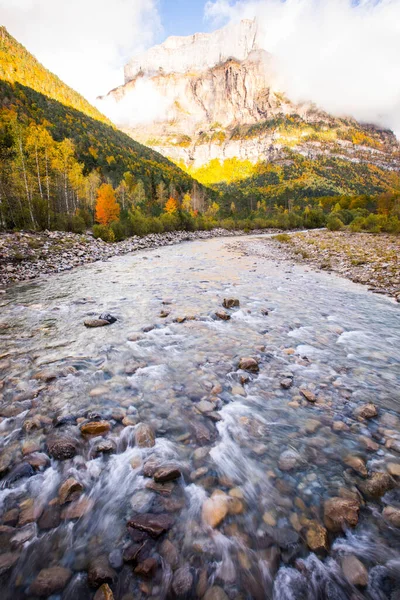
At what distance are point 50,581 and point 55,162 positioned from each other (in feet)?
150

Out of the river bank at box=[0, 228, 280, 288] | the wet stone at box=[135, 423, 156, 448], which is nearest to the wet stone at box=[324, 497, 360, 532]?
the wet stone at box=[135, 423, 156, 448]

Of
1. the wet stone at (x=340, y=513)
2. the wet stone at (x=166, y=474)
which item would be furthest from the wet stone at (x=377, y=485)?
the wet stone at (x=166, y=474)

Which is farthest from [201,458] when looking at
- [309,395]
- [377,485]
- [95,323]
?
[95,323]

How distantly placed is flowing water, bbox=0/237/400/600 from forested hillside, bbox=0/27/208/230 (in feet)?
85.3

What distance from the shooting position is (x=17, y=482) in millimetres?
2795

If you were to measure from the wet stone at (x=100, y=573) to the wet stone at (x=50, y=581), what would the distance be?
0.17 metres

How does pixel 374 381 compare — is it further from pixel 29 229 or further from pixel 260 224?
pixel 260 224

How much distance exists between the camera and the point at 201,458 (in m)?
3.18

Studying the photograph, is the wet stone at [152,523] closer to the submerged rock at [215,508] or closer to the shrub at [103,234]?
the submerged rock at [215,508]

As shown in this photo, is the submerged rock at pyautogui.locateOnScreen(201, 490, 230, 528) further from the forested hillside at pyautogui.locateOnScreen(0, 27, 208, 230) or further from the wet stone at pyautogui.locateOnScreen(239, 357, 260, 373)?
the forested hillside at pyautogui.locateOnScreen(0, 27, 208, 230)

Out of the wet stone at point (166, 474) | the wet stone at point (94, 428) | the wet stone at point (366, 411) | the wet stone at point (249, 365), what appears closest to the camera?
the wet stone at point (166, 474)

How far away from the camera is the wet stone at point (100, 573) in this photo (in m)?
1.98

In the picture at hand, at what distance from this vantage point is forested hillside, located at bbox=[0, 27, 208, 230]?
91.6 ft

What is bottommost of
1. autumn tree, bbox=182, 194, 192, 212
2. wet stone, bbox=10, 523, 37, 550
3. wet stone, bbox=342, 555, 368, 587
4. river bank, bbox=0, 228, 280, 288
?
river bank, bbox=0, 228, 280, 288
